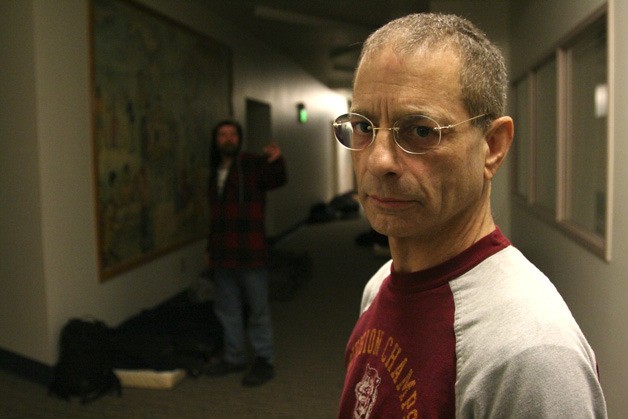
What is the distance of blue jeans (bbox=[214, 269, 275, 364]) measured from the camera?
10.7 ft

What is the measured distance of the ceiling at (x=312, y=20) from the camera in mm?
5621

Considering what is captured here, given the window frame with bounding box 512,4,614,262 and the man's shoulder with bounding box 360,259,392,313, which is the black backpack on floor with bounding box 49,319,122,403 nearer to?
the man's shoulder with bounding box 360,259,392,313

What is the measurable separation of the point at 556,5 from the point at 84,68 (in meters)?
2.85

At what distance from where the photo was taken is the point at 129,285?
405cm

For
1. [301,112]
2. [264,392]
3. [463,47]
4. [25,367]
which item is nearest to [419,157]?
[463,47]

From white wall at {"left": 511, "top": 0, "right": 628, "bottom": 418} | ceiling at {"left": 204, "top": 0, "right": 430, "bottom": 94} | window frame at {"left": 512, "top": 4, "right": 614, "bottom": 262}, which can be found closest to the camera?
white wall at {"left": 511, "top": 0, "right": 628, "bottom": 418}

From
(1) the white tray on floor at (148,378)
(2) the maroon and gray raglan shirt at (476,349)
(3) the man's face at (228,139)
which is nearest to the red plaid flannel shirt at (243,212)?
(3) the man's face at (228,139)

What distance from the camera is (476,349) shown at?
0.66m

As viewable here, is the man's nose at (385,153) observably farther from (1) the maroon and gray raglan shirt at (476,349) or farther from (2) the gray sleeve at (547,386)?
(2) the gray sleeve at (547,386)

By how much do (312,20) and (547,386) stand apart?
607cm

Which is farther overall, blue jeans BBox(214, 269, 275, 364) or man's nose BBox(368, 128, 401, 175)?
blue jeans BBox(214, 269, 275, 364)

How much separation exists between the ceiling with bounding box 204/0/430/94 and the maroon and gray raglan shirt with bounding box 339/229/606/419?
3.82 metres

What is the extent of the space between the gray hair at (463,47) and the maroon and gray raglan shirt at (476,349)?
19 cm

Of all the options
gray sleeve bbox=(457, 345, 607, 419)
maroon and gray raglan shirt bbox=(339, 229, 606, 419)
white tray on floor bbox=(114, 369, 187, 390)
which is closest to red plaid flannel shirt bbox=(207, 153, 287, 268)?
white tray on floor bbox=(114, 369, 187, 390)
